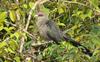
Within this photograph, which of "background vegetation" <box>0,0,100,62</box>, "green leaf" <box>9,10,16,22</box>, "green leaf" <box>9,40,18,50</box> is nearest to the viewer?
"background vegetation" <box>0,0,100,62</box>

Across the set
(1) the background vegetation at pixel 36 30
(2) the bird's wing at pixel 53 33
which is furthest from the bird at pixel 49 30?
(1) the background vegetation at pixel 36 30

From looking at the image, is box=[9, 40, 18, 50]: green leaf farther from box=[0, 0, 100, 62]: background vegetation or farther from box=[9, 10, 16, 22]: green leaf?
box=[9, 10, 16, 22]: green leaf

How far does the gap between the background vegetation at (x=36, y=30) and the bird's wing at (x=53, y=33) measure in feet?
0.39

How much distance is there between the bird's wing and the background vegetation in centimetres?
12

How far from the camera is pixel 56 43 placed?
4.33 m

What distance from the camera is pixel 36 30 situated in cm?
463

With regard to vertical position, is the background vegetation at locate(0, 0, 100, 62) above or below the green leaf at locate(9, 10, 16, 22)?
below

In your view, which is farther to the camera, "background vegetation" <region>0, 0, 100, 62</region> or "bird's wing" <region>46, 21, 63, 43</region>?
"bird's wing" <region>46, 21, 63, 43</region>

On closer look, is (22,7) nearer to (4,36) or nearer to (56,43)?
(4,36)

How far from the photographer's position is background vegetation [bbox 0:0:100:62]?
400cm

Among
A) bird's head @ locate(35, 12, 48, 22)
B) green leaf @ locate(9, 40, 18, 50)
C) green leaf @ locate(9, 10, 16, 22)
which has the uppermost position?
green leaf @ locate(9, 10, 16, 22)

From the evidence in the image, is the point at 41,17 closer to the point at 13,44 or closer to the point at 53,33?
the point at 53,33

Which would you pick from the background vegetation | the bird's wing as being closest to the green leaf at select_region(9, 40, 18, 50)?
the background vegetation

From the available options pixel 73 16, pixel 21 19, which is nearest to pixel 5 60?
pixel 21 19
